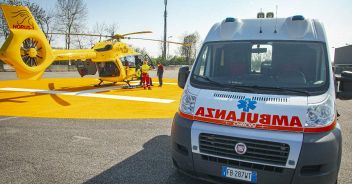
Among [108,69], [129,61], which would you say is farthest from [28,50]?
[129,61]

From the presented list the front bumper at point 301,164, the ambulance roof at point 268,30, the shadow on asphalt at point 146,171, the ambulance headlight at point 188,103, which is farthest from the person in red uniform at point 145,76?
the front bumper at point 301,164

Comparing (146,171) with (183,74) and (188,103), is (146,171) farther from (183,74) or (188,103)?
(183,74)

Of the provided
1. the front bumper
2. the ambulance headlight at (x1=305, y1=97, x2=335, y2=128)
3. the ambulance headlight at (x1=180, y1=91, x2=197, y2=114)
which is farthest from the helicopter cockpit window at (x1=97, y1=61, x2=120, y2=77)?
the ambulance headlight at (x1=305, y1=97, x2=335, y2=128)

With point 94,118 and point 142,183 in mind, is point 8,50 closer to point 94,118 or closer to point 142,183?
point 94,118

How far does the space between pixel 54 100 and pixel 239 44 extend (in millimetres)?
10079

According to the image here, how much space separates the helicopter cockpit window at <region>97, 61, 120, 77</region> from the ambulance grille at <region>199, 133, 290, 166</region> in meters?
14.1

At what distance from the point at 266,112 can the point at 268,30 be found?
164 cm

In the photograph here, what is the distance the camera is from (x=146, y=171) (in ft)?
15.0

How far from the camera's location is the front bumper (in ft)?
10.3

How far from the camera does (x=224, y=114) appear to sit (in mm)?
3531

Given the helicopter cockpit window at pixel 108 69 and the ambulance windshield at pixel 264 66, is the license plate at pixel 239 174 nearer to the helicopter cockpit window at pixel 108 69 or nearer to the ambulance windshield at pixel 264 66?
the ambulance windshield at pixel 264 66

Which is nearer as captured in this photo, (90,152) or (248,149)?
(248,149)

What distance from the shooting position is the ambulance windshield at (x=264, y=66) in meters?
3.78

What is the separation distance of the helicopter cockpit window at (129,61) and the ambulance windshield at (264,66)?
43.5ft
